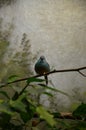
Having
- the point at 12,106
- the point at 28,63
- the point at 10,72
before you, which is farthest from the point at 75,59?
the point at 12,106

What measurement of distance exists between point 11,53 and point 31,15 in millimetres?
412

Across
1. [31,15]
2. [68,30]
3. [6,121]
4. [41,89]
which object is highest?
[31,15]

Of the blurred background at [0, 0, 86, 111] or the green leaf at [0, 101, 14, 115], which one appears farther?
the blurred background at [0, 0, 86, 111]

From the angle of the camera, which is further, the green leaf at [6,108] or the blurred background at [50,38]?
the blurred background at [50,38]

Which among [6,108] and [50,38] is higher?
[50,38]

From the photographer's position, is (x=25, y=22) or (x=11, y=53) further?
(x=25, y=22)

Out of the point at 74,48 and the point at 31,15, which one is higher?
the point at 31,15

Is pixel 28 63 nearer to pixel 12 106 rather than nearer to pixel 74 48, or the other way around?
pixel 74 48

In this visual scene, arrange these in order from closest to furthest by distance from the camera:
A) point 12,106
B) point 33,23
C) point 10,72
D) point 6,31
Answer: point 12,106
point 10,72
point 6,31
point 33,23

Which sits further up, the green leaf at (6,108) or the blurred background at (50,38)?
the blurred background at (50,38)

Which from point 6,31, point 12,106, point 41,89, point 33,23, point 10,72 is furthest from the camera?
point 33,23

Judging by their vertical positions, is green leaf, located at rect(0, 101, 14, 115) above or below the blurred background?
below

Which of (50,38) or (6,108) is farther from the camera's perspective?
(50,38)

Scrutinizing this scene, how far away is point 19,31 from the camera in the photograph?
2.26 metres
